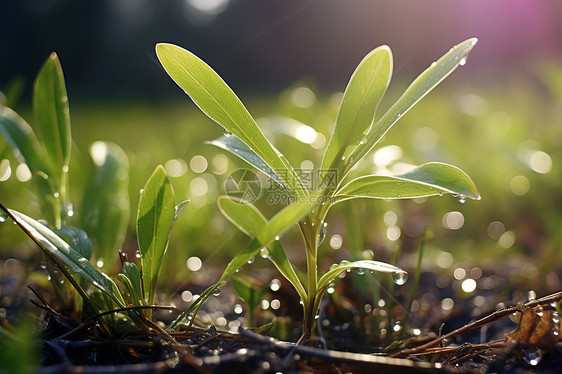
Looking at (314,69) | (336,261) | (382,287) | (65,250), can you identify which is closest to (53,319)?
(65,250)

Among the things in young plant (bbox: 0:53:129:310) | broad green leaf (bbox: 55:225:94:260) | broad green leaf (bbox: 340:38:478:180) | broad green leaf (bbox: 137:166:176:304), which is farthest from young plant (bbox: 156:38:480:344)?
young plant (bbox: 0:53:129:310)

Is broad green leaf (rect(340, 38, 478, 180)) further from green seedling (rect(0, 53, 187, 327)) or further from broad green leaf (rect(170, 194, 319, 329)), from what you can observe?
green seedling (rect(0, 53, 187, 327))

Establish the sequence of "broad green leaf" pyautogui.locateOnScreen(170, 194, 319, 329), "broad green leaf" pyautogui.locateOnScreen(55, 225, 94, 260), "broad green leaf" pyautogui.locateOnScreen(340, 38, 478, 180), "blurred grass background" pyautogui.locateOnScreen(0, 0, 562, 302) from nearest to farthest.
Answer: "broad green leaf" pyautogui.locateOnScreen(170, 194, 319, 329) < "broad green leaf" pyautogui.locateOnScreen(340, 38, 478, 180) < "broad green leaf" pyautogui.locateOnScreen(55, 225, 94, 260) < "blurred grass background" pyautogui.locateOnScreen(0, 0, 562, 302)

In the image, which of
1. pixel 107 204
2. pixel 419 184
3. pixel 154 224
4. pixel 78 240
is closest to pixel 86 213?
pixel 107 204

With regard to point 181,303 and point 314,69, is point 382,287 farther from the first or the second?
point 314,69

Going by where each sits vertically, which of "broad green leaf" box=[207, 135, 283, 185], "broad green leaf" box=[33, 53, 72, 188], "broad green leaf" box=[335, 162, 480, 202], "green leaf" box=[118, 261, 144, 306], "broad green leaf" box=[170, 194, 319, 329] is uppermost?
"broad green leaf" box=[33, 53, 72, 188]

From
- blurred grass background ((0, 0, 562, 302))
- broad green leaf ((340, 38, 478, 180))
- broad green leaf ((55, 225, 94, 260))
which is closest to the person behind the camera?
broad green leaf ((340, 38, 478, 180))
